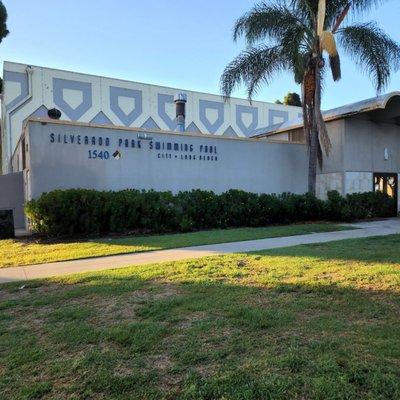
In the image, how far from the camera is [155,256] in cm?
862

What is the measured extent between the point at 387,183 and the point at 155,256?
46.8ft

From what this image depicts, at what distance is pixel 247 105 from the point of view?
40344mm

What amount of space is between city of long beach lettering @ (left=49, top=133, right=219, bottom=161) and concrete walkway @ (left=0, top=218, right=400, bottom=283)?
5854 millimetres

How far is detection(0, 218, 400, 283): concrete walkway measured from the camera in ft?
24.3

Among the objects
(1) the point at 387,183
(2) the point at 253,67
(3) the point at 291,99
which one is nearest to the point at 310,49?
(2) the point at 253,67

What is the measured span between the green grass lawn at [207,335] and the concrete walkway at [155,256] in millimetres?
856

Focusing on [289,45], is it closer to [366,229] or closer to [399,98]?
[399,98]

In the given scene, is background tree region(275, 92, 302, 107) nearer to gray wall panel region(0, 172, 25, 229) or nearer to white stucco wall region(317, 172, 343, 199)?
white stucco wall region(317, 172, 343, 199)

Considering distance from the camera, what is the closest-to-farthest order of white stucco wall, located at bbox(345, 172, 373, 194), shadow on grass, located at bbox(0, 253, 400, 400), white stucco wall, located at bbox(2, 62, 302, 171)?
shadow on grass, located at bbox(0, 253, 400, 400) → white stucco wall, located at bbox(345, 172, 373, 194) → white stucco wall, located at bbox(2, 62, 302, 171)

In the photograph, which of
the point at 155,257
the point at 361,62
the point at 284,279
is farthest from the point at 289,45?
the point at 284,279

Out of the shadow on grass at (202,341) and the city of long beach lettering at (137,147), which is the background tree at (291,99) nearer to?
the city of long beach lettering at (137,147)

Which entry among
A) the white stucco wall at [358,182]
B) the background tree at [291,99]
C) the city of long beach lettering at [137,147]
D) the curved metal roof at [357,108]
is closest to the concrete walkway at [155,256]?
the city of long beach lettering at [137,147]

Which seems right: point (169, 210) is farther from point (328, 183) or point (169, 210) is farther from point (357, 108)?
point (357, 108)

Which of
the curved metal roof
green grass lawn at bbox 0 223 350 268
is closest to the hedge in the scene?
green grass lawn at bbox 0 223 350 268
